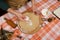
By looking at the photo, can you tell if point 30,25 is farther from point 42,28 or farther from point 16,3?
point 16,3

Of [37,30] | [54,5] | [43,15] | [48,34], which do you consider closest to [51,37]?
[48,34]

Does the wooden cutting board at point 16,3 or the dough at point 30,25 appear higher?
the wooden cutting board at point 16,3

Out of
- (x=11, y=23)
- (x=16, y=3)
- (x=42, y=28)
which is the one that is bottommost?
(x=42, y=28)

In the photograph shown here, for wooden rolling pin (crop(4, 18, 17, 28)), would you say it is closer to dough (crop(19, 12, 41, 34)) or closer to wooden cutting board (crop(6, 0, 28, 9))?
dough (crop(19, 12, 41, 34))

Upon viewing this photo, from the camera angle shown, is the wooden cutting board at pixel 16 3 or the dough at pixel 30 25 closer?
the dough at pixel 30 25

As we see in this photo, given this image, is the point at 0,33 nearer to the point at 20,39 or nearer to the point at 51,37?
the point at 20,39

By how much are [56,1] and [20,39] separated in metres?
0.62

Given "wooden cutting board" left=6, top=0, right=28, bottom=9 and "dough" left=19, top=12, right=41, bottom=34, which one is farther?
"wooden cutting board" left=6, top=0, right=28, bottom=9

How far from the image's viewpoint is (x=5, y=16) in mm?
1467

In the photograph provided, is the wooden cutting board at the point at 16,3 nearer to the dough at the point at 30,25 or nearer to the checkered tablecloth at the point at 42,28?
the checkered tablecloth at the point at 42,28

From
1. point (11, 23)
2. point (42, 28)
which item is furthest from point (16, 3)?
point (42, 28)

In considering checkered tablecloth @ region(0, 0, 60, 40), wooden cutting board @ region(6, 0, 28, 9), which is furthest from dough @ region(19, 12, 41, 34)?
wooden cutting board @ region(6, 0, 28, 9)

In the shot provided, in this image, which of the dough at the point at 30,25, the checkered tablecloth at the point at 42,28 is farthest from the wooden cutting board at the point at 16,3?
the dough at the point at 30,25

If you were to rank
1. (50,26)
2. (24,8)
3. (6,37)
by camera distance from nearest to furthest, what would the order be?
(6,37) < (50,26) < (24,8)
